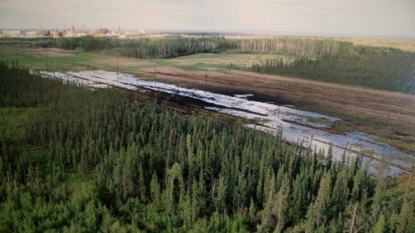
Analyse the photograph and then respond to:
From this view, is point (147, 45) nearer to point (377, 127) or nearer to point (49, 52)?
point (49, 52)

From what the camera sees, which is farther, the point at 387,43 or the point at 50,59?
the point at 387,43

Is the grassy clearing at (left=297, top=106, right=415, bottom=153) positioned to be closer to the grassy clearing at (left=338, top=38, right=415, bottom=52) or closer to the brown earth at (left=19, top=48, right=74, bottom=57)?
the grassy clearing at (left=338, top=38, right=415, bottom=52)

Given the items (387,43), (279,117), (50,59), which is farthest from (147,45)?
(387,43)

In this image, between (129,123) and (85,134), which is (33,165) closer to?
(85,134)

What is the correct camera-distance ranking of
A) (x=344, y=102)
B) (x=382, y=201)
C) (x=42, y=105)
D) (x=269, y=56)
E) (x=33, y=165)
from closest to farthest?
(x=382, y=201)
(x=33, y=165)
(x=42, y=105)
(x=344, y=102)
(x=269, y=56)

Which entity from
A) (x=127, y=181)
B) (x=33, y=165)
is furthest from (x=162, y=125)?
(x=33, y=165)

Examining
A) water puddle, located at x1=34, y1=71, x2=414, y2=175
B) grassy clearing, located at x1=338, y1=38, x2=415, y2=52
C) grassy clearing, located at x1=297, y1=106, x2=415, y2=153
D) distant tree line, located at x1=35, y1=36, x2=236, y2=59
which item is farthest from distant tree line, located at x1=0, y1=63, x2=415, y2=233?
grassy clearing, located at x1=338, y1=38, x2=415, y2=52
